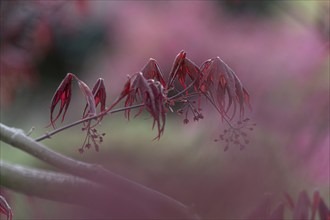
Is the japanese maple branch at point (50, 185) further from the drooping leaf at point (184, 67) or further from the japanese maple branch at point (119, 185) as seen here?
the drooping leaf at point (184, 67)

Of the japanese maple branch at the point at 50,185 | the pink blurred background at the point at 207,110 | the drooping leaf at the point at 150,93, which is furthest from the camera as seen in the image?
the pink blurred background at the point at 207,110

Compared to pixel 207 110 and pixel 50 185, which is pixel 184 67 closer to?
pixel 50 185

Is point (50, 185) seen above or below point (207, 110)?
below

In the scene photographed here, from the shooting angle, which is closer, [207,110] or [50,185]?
[50,185]

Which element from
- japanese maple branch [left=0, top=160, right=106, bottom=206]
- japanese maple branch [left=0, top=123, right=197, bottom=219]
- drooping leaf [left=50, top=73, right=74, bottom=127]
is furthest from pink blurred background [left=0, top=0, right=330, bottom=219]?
drooping leaf [left=50, top=73, right=74, bottom=127]

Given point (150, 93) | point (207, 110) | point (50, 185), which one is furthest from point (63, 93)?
point (207, 110)

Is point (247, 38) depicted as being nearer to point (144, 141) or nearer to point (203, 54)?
point (203, 54)

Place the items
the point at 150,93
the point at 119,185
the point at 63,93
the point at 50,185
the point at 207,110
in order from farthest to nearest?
the point at 207,110, the point at 50,185, the point at 119,185, the point at 63,93, the point at 150,93

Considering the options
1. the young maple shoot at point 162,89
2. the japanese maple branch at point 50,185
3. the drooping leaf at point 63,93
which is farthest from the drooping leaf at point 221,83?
the japanese maple branch at point 50,185

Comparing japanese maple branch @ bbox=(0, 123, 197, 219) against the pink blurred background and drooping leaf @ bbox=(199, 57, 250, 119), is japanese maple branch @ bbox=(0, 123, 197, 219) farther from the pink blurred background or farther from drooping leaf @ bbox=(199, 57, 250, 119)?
drooping leaf @ bbox=(199, 57, 250, 119)

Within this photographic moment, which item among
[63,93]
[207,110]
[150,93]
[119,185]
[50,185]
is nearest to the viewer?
[150,93]
